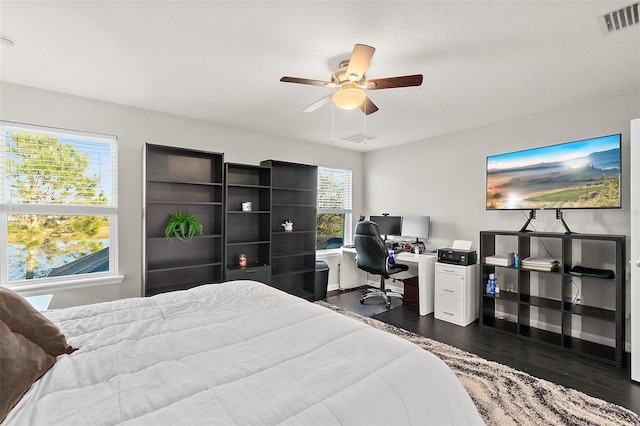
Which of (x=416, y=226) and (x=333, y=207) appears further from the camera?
(x=333, y=207)

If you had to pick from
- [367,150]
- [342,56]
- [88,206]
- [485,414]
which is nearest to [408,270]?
[367,150]

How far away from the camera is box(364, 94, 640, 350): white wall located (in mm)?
3002

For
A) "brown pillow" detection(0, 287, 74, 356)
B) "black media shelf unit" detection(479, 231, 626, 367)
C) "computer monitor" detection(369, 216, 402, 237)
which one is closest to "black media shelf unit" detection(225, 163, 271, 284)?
"computer monitor" detection(369, 216, 402, 237)

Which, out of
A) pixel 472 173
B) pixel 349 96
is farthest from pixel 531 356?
pixel 349 96

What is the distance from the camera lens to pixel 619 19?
5.89ft

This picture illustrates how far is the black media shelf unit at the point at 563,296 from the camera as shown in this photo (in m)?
2.76

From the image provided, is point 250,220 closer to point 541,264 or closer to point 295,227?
point 295,227

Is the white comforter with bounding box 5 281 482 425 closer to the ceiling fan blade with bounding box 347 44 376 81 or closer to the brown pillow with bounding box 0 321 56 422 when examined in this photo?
the brown pillow with bounding box 0 321 56 422

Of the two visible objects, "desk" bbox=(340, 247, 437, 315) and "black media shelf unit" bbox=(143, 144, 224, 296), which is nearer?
"black media shelf unit" bbox=(143, 144, 224, 296)

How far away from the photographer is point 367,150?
543cm

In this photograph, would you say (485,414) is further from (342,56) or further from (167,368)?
(342,56)

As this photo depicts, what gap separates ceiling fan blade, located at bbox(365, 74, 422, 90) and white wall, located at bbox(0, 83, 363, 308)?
2.44 meters

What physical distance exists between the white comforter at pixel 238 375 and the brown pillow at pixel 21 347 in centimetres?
4

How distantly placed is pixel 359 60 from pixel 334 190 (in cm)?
343
